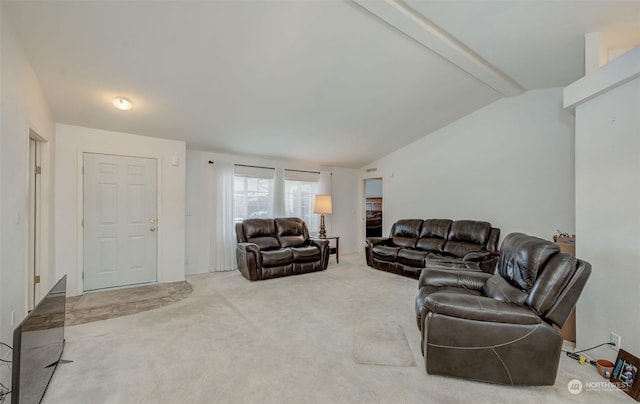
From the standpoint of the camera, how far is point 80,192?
363 centimetres

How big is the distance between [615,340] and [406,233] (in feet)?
11.0

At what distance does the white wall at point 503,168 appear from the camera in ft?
12.6

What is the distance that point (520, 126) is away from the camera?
4.19 metres

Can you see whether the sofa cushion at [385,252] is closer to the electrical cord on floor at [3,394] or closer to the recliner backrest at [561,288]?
the recliner backrest at [561,288]

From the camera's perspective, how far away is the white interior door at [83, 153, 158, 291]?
372cm

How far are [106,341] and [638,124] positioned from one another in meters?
4.44

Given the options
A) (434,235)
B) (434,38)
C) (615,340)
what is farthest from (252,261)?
(615,340)

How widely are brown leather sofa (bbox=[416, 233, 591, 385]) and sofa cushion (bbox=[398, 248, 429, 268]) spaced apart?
244 centimetres

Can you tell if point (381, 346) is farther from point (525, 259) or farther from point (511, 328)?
point (525, 259)

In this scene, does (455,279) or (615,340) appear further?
(455,279)

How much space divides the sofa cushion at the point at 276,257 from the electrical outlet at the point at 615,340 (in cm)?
365

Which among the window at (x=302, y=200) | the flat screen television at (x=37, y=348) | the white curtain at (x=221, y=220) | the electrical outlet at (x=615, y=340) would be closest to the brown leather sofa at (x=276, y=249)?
the white curtain at (x=221, y=220)

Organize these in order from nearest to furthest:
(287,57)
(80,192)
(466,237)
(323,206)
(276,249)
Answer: (287,57) < (80,192) < (466,237) < (276,249) < (323,206)

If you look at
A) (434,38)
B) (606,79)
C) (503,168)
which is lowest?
(503,168)
